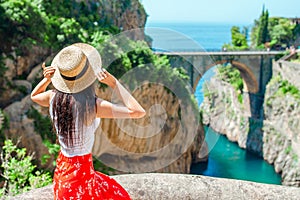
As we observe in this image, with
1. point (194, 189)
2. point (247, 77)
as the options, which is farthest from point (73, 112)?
point (247, 77)

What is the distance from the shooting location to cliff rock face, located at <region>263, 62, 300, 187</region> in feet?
62.1

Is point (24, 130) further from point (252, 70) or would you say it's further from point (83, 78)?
point (252, 70)

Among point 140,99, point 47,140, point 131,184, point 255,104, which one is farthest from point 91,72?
point 255,104

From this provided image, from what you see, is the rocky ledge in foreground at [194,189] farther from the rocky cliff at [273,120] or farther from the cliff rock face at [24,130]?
the rocky cliff at [273,120]

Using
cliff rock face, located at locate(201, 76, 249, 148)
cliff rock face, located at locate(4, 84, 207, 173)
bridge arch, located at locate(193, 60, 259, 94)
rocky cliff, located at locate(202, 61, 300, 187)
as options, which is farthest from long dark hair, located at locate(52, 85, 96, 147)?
cliff rock face, located at locate(201, 76, 249, 148)

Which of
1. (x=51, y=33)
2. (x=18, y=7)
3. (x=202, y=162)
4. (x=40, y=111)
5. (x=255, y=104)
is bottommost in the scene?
(x=202, y=162)

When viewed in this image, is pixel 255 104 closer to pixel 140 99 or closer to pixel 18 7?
pixel 140 99

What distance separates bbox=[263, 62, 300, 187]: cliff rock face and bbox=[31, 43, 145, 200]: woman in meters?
17.2

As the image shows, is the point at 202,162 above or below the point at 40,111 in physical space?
below

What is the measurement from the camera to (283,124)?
822 inches

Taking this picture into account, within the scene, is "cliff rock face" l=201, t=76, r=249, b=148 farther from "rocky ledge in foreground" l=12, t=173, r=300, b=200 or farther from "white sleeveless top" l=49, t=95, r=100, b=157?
"white sleeveless top" l=49, t=95, r=100, b=157

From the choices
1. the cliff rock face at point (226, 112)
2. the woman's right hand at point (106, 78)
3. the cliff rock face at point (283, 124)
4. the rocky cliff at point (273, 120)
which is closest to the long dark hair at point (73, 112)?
the woman's right hand at point (106, 78)

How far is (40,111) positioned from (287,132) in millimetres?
13870

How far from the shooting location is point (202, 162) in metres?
21.3
